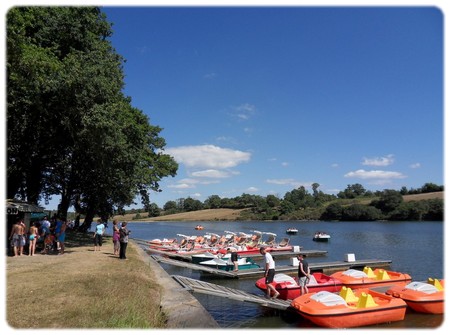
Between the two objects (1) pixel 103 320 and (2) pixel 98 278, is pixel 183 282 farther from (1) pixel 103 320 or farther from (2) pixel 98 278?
(1) pixel 103 320

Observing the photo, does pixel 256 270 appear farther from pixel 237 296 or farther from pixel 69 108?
pixel 69 108

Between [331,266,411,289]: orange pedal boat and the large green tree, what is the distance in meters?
13.7

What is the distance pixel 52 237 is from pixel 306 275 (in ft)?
44.8

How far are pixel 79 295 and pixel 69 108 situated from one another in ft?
45.6

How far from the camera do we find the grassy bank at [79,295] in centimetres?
754

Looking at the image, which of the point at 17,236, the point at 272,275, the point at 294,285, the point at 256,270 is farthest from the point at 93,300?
the point at 256,270

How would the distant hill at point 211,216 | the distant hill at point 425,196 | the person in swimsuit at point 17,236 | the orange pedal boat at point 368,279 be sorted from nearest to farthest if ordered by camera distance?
the person in swimsuit at point 17,236 → the orange pedal boat at point 368,279 → the distant hill at point 425,196 → the distant hill at point 211,216

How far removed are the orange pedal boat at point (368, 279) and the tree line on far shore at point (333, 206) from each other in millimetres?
48413

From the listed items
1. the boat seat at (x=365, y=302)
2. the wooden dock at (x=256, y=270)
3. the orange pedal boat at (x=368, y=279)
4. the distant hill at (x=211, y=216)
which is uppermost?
the boat seat at (x=365, y=302)

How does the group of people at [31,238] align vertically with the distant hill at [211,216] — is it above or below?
above

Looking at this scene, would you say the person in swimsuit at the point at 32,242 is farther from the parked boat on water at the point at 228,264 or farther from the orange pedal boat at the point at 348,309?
the orange pedal boat at the point at 348,309

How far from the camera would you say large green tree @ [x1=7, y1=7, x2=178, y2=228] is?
19.2 m

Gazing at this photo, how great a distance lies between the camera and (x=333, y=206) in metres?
125

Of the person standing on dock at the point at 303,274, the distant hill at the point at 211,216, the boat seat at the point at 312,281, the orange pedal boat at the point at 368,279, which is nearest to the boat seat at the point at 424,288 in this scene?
the orange pedal boat at the point at 368,279
